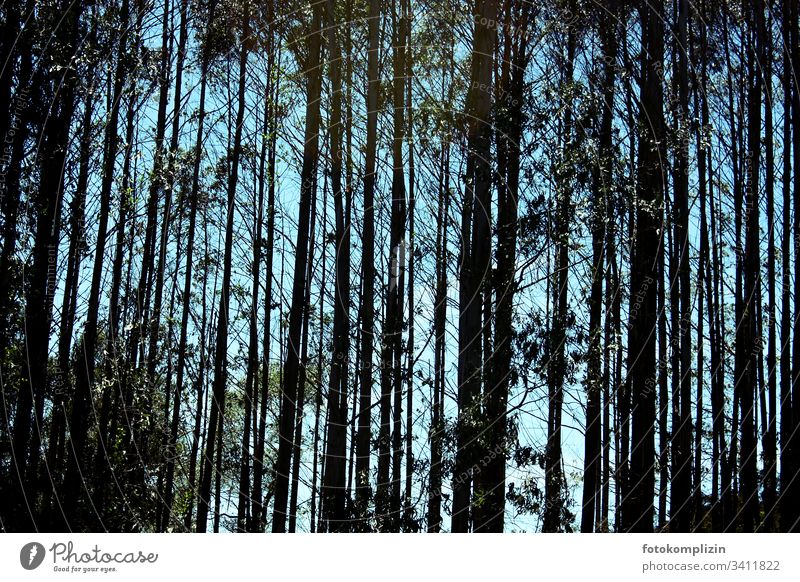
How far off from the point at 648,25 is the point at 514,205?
3664mm

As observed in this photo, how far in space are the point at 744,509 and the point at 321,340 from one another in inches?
286

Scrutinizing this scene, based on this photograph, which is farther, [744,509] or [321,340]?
[321,340]

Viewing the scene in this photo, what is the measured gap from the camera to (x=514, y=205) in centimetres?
1543

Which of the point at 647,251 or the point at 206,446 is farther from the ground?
the point at 647,251
